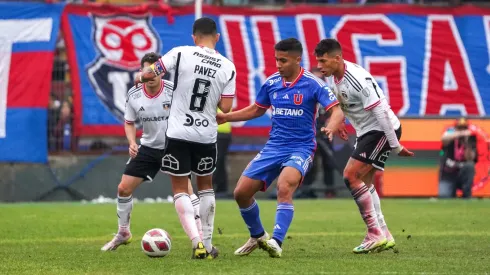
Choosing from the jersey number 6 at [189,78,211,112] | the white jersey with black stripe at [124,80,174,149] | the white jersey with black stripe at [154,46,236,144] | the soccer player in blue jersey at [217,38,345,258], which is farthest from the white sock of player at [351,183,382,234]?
the white jersey with black stripe at [124,80,174,149]

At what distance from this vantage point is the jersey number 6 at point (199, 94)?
1132cm

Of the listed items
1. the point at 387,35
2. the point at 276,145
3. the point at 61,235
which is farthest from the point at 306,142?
the point at 387,35

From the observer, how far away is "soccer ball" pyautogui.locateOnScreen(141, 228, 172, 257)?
1155 cm

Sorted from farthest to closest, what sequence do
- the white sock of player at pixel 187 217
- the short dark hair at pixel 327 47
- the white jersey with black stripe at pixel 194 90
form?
the short dark hair at pixel 327 47, the white jersey with black stripe at pixel 194 90, the white sock of player at pixel 187 217

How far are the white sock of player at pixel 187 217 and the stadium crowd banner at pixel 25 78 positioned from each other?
44.0 feet

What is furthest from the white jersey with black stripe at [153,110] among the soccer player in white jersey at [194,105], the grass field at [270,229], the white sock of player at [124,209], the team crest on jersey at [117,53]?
the team crest on jersey at [117,53]

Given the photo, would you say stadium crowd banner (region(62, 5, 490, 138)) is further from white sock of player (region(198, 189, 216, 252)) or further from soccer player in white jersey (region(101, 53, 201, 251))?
white sock of player (region(198, 189, 216, 252))

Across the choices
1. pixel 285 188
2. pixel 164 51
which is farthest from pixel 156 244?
pixel 164 51

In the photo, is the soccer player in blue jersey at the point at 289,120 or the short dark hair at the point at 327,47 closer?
the soccer player in blue jersey at the point at 289,120

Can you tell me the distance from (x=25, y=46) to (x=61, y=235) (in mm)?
10083

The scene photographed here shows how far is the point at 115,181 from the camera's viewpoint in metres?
24.5

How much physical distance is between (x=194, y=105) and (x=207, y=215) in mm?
1217

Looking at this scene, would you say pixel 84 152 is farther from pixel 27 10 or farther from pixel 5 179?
pixel 27 10

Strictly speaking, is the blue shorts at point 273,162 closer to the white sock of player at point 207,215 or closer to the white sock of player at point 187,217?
the white sock of player at point 207,215
